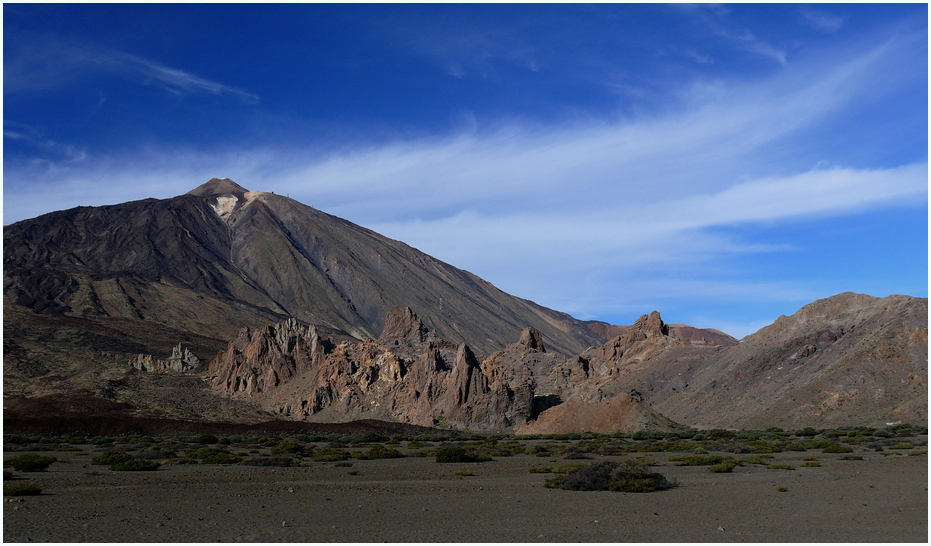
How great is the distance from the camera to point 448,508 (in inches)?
718

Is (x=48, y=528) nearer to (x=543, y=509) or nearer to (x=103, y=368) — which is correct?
(x=543, y=509)

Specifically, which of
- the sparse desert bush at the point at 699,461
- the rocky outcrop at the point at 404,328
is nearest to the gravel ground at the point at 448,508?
the sparse desert bush at the point at 699,461

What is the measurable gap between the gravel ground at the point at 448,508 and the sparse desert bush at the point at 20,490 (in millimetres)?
276

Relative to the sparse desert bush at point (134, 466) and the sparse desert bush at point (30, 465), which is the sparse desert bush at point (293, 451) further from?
the sparse desert bush at point (30, 465)

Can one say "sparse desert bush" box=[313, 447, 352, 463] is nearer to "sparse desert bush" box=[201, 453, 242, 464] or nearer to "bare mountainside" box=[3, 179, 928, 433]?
"sparse desert bush" box=[201, 453, 242, 464]

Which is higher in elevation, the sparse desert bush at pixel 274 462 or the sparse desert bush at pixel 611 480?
the sparse desert bush at pixel 611 480

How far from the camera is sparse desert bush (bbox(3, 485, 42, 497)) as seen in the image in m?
18.7

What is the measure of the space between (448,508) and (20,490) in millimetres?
11345

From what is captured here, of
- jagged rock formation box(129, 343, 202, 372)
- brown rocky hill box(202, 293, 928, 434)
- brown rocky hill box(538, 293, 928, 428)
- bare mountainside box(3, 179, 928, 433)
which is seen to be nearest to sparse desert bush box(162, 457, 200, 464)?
brown rocky hill box(202, 293, 928, 434)

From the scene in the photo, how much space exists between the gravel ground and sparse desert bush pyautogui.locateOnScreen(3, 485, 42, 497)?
276 mm

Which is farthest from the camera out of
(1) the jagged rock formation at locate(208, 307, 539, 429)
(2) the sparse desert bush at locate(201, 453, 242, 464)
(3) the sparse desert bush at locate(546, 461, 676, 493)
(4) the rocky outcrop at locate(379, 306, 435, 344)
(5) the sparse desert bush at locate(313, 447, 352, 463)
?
(4) the rocky outcrop at locate(379, 306, 435, 344)

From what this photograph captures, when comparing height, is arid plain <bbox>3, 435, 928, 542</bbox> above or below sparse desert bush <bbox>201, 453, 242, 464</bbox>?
above

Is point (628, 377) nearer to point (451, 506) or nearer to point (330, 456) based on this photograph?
point (330, 456)

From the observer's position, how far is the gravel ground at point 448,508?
14.5 meters
